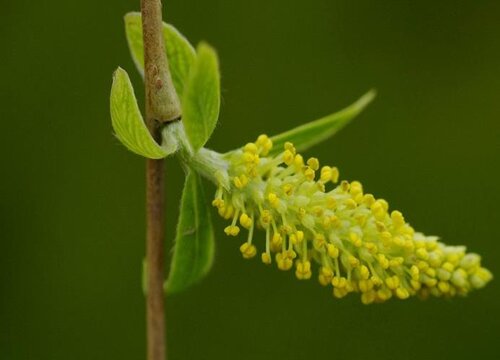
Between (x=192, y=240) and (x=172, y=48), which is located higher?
(x=172, y=48)

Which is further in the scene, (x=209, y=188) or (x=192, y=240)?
(x=209, y=188)

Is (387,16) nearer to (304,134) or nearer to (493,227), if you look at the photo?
(493,227)

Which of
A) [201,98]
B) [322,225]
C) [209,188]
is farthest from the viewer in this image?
[209,188]

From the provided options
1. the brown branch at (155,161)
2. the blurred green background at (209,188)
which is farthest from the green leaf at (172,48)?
the blurred green background at (209,188)

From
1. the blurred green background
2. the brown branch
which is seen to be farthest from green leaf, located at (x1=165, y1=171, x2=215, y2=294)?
the blurred green background

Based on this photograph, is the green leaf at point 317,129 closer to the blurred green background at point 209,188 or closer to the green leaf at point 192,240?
the green leaf at point 192,240

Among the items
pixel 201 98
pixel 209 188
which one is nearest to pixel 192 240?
pixel 201 98

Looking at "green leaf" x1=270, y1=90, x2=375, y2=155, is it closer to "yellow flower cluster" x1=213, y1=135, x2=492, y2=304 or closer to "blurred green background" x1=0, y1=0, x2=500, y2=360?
"yellow flower cluster" x1=213, y1=135, x2=492, y2=304

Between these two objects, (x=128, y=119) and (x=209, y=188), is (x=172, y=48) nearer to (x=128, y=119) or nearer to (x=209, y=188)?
(x=128, y=119)
